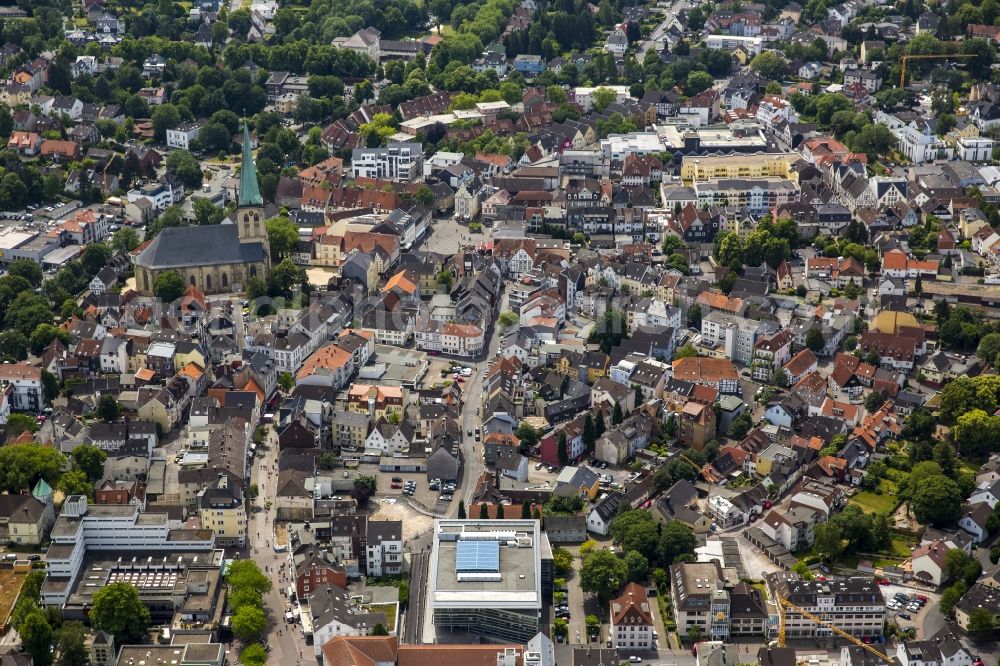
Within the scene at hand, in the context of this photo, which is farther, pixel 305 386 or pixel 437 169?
pixel 437 169

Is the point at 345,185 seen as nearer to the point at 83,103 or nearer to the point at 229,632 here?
the point at 83,103

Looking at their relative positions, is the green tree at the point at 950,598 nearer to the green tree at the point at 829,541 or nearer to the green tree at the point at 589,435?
the green tree at the point at 829,541

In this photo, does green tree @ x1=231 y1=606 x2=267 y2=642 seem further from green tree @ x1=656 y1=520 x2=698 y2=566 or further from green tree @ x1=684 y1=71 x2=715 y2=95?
green tree @ x1=684 y1=71 x2=715 y2=95

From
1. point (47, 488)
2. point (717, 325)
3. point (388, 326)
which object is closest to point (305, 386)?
point (388, 326)

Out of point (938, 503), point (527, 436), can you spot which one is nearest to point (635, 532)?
point (527, 436)

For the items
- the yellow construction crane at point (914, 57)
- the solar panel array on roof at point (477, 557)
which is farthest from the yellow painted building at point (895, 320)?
the yellow construction crane at point (914, 57)

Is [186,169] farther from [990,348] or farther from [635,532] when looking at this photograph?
[990,348]

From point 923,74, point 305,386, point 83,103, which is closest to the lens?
point 305,386
